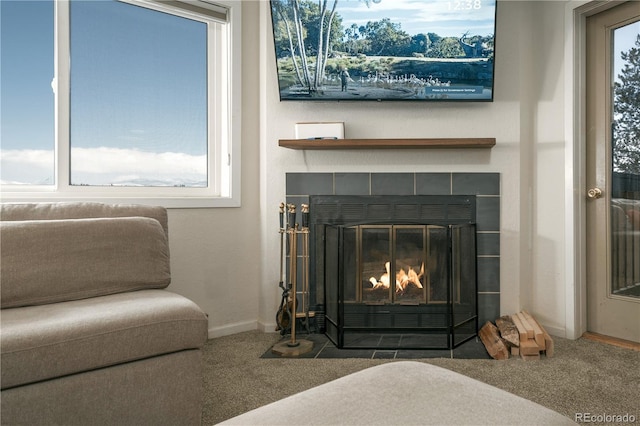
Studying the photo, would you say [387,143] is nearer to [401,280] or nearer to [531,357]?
[401,280]

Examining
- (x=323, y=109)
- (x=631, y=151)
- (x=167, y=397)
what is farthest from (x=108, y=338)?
(x=631, y=151)

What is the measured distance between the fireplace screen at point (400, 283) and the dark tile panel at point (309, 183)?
30 cm

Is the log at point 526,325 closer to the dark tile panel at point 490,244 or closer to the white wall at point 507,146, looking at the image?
the white wall at point 507,146

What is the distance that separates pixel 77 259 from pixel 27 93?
1198 mm

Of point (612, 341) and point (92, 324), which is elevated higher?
point (92, 324)

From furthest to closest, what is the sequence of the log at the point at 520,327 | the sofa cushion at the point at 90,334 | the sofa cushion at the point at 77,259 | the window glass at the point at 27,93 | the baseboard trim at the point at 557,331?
1. the baseboard trim at the point at 557,331
2. the log at the point at 520,327
3. the window glass at the point at 27,93
4. the sofa cushion at the point at 77,259
5. the sofa cushion at the point at 90,334

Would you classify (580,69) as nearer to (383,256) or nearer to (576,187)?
(576,187)

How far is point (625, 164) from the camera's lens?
9.36 feet

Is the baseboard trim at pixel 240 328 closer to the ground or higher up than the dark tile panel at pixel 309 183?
closer to the ground

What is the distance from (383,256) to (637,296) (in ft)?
4.92

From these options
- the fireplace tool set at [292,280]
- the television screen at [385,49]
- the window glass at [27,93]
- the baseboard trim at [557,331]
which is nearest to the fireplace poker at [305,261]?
the fireplace tool set at [292,280]

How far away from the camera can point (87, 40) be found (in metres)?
2.70

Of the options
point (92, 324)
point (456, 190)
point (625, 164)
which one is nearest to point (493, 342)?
point (456, 190)

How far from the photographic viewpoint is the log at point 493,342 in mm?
2586
